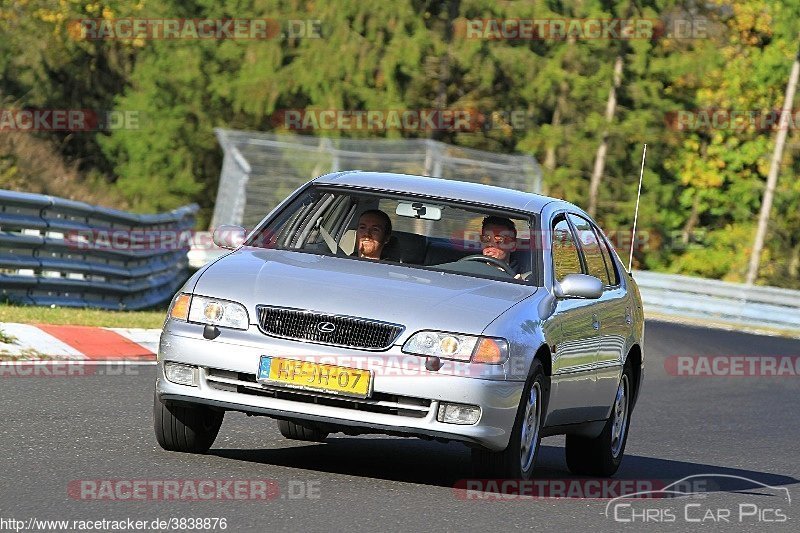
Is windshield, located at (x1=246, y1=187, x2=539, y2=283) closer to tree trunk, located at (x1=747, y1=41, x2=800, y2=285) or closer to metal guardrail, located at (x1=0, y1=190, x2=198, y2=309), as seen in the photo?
metal guardrail, located at (x1=0, y1=190, x2=198, y2=309)

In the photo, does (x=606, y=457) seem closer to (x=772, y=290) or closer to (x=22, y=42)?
(x=772, y=290)

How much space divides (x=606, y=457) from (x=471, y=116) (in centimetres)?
4639

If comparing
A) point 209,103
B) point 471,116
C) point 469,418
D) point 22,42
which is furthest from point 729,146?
point 469,418

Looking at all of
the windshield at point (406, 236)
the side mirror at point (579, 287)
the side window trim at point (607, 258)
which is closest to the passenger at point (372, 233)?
the windshield at point (406, 236)

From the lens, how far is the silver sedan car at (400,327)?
8414mm

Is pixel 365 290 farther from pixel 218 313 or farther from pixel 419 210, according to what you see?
pixel 419 210

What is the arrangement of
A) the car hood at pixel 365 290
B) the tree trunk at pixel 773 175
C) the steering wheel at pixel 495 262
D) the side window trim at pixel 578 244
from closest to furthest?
the car hood at pixel 365 290, the steering wheel at pixel 495 262, the side window trim at pixel 578 244, the tree trunk at pixel 773 175

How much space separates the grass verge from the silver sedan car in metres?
5.87

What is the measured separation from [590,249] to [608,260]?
1.20ft

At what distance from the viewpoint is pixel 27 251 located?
1777cm

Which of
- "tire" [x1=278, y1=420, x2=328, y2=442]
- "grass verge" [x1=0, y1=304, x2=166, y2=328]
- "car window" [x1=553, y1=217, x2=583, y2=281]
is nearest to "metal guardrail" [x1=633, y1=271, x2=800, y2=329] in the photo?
"grass verge" [x1=0, y1=304, x2=166, y2=328]

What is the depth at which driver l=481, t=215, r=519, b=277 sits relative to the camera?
389 inches

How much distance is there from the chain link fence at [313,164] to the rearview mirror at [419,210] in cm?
2180

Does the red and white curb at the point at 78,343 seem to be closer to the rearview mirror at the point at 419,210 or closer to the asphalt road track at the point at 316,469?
the asphalt road track at the point at 316,469
